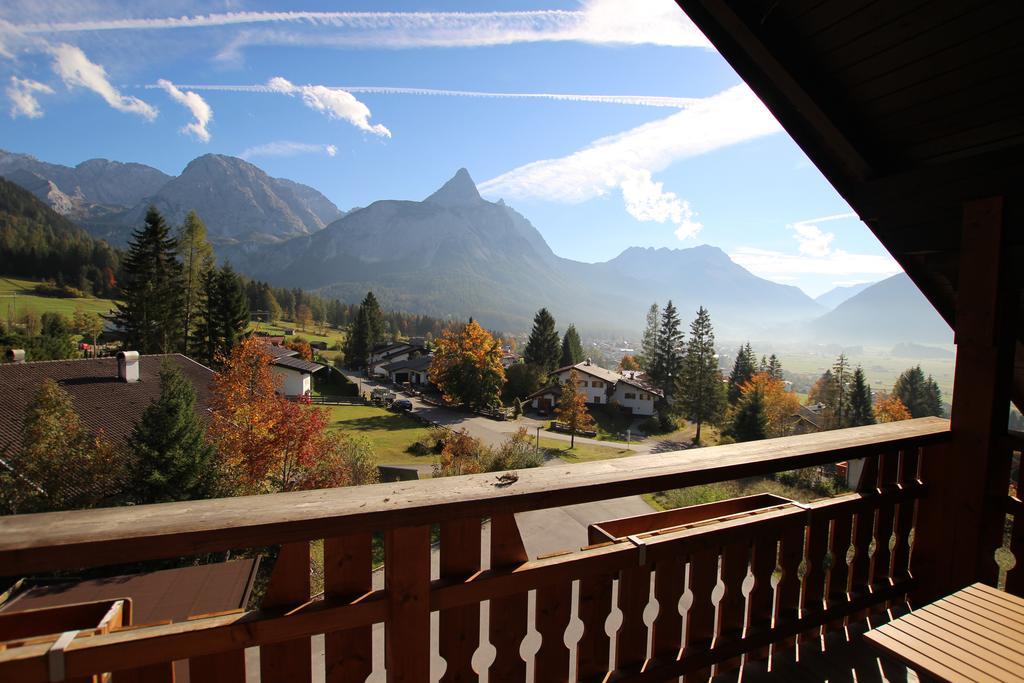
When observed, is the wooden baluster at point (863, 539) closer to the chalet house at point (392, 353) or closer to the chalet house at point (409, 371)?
the chalet house at point (409, 371)

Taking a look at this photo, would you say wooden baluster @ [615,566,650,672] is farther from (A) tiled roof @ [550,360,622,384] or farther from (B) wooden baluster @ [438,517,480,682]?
(A) tiled roof @ [550,360,622,384]

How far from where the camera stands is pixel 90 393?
16453 mm

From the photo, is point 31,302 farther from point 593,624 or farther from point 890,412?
point 890,412

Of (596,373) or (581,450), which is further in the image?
(596,373)

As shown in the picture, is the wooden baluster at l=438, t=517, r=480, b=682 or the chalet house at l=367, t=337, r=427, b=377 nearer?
the wooden baluster at l=438, t=517, r=480, b=682

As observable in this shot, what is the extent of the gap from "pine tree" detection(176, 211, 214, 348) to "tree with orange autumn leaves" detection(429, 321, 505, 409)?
16.8m

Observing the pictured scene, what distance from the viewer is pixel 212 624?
109cm

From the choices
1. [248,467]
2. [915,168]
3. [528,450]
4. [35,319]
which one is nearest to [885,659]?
[915,168]

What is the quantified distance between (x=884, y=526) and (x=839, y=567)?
365 millimetres

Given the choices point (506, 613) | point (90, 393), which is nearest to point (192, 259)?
point (90, 393)

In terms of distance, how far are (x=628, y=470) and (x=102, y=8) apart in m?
32.8

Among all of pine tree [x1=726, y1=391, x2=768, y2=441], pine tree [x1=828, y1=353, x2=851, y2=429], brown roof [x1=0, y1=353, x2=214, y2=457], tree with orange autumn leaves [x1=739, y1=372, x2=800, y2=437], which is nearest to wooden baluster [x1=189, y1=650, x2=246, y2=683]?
brown roof [x1=0, y1=353, x2=214, y2=457]

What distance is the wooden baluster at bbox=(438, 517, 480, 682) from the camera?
1355 mm

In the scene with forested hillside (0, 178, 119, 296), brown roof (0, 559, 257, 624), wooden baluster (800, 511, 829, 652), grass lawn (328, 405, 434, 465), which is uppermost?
forested hillside (0, 178, 119, 296)
